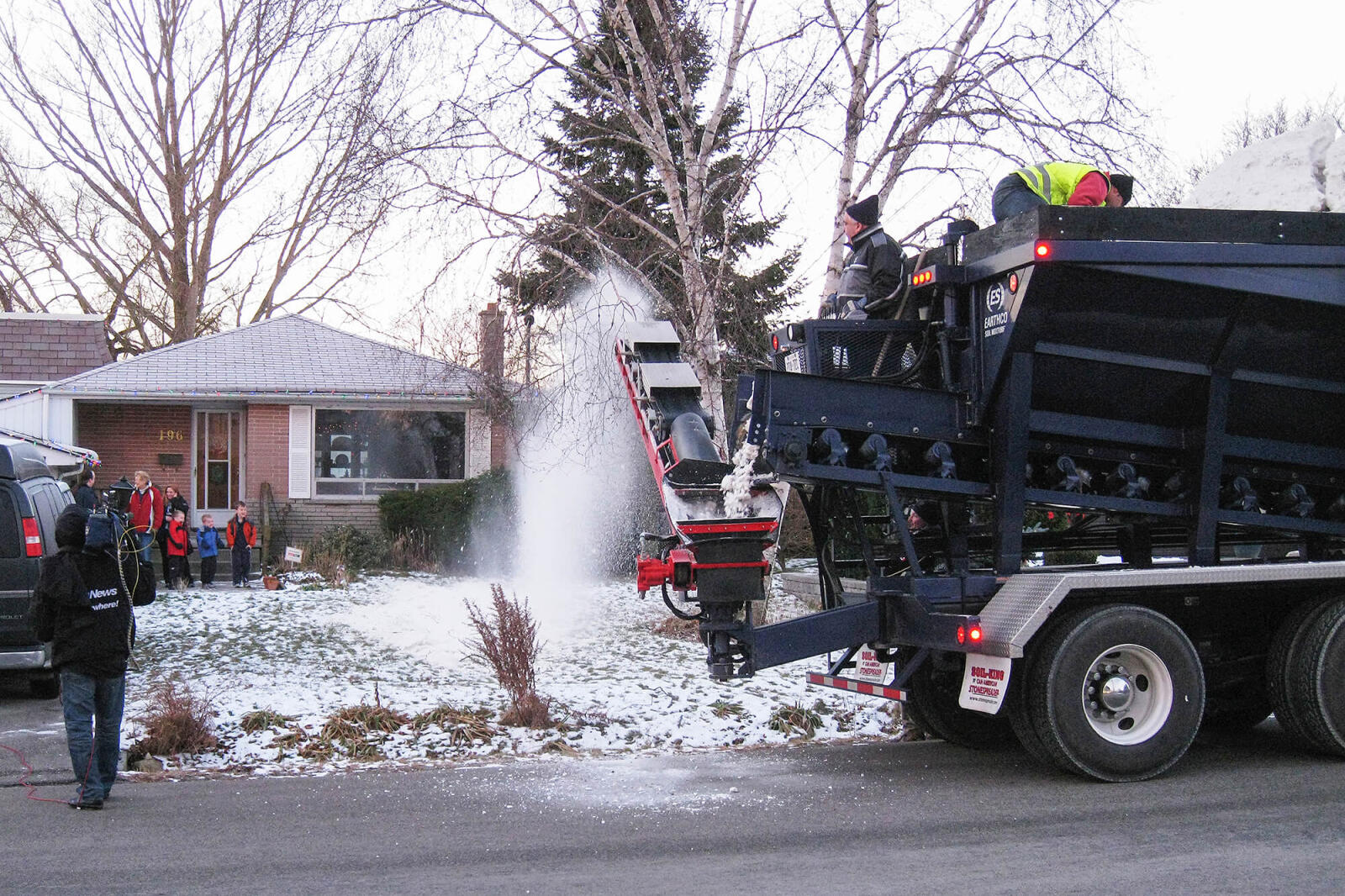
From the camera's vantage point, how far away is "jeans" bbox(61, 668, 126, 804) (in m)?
6.38

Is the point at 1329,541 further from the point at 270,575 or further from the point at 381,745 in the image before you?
the point at 270,575

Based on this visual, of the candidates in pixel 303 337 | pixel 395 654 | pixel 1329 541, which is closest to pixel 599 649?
pixel 395 654

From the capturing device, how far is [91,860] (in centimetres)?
534

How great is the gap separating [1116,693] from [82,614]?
5603 mm

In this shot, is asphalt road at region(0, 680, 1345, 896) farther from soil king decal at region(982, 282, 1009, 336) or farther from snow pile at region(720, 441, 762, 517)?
soil king decal at region(982, 282, 1009, 336)

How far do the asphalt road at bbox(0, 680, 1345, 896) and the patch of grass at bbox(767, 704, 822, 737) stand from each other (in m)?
0.92

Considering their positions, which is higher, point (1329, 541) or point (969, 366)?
point (969, 366)

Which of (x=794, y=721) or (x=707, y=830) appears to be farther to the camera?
(x=794, y=721)

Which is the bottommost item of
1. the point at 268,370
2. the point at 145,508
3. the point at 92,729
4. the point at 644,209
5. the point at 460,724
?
the point at 460,724

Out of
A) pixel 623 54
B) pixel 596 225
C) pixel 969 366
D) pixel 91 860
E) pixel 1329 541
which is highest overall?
pixel 623 54

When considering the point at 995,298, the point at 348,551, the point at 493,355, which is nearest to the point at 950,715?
the point at 995,298

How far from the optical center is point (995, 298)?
6.73m

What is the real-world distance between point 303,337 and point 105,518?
17.2 m

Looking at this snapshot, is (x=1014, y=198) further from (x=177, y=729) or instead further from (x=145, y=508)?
(x=145, y=508)
